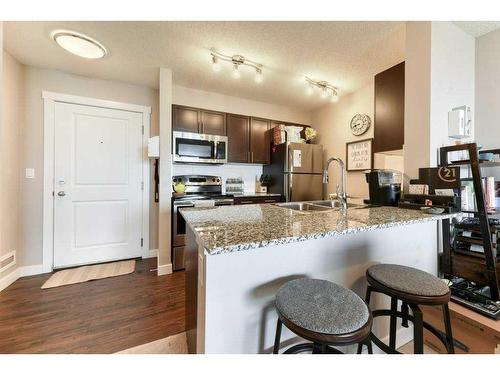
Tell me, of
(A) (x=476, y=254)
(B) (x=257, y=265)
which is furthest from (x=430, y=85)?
(B) (x=257, y=265)

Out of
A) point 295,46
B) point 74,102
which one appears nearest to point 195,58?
point 295,46

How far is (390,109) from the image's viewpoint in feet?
6.84

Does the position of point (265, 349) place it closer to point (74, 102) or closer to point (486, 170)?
point (486, 170)

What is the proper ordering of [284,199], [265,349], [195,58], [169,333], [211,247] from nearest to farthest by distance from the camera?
[211,247]
[265,349]
[169,333]
[195,58]
[284,199]

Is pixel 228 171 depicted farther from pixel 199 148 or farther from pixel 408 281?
pixel 408 281

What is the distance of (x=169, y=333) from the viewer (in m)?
1.62

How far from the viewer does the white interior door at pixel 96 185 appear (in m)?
2.70

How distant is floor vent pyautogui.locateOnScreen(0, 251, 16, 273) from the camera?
221 centimetres

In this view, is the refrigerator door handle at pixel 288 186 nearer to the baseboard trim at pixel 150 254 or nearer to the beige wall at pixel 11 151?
the baseboard trim at pixel 150 254

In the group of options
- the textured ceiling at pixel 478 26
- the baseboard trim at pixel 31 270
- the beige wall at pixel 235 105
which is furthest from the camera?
the beige wall at pixel 235 105

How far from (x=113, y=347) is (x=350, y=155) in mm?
3560

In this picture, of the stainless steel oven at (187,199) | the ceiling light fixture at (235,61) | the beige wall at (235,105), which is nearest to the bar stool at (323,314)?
the stainless steel oven at (187,199)

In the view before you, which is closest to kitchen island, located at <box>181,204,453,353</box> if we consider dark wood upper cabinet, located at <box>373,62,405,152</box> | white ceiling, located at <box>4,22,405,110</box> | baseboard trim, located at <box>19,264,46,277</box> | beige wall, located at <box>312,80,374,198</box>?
dark wood upper cabinet, located at <box>373,62,405,152</box>

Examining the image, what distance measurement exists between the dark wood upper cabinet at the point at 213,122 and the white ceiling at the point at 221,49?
43cm
